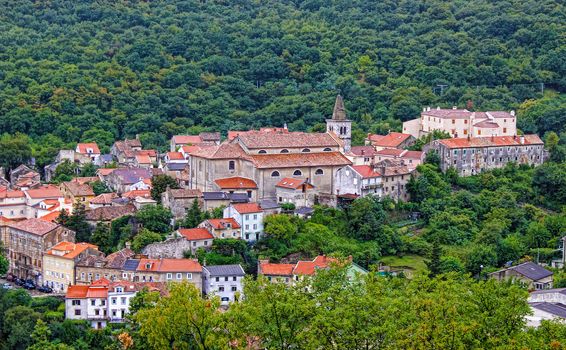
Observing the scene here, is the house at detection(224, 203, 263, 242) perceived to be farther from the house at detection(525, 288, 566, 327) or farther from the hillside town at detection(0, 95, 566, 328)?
the house at detection(525, 288, 566, 327)

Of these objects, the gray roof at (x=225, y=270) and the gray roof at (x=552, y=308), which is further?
the gray roof at (x=225, y=270)

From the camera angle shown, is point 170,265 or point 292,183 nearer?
point 170,265

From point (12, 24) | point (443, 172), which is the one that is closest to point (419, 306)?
A: point (443, 172)

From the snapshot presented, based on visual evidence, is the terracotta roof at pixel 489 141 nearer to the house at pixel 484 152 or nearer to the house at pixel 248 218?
the house at pixel 484 152

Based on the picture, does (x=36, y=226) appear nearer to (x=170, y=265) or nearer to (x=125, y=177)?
(x=170, y=265)

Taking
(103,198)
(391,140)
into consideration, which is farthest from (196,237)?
(391,140)

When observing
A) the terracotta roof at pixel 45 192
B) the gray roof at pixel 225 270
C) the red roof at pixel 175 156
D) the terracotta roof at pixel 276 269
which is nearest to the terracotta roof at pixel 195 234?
the gray roof at pixel 225 270
